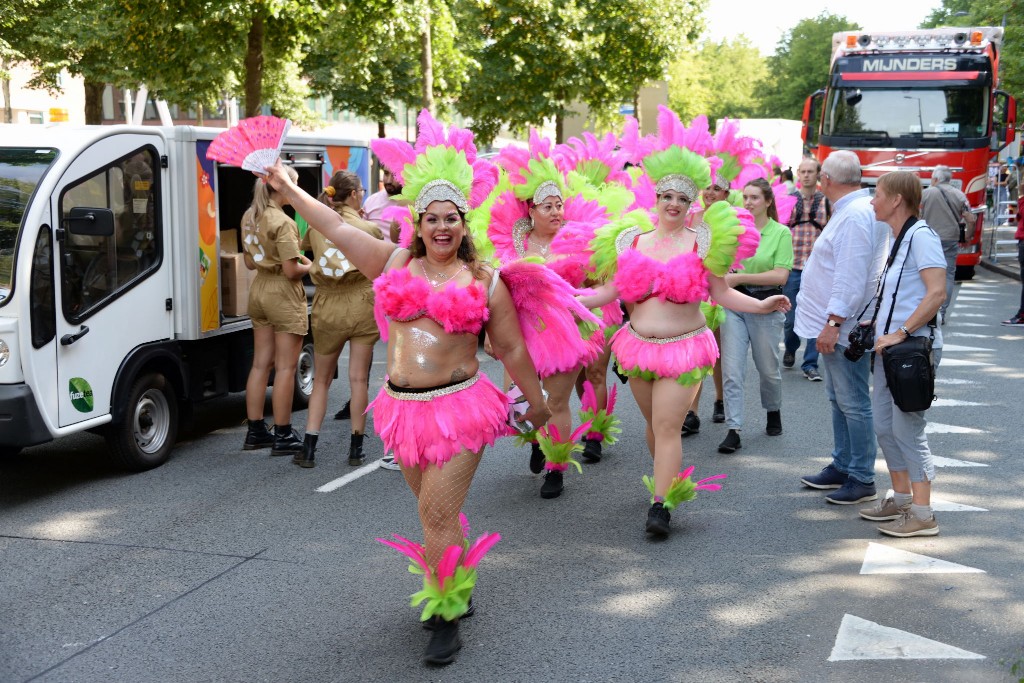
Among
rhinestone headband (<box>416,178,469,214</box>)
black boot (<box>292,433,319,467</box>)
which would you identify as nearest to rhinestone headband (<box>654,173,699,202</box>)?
rhinestone headband (<box>416,178,469,214</box>)

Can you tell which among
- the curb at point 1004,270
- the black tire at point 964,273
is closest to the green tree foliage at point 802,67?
the curb at point 1004,270

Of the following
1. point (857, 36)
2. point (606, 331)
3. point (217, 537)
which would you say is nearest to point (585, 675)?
point (217, 537)

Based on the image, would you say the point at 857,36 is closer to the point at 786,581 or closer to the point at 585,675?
the point at 786,581

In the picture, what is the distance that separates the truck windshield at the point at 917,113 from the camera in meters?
17.5

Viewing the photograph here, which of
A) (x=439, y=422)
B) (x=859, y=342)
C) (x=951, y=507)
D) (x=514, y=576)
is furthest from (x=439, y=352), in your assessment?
(x=951, y=507)

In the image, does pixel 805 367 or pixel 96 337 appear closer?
pixel 96 337

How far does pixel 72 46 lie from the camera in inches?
900

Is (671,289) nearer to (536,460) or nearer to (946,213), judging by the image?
(536,460)

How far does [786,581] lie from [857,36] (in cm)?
1502

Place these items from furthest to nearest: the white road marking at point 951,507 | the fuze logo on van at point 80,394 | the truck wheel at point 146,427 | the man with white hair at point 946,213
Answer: the man with white hair at point 946,213 < the truck wheel at point 146,427 < the fuze logo on van at point 80,394 < the white road marking at point 951,507

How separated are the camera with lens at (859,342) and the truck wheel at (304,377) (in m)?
4.92

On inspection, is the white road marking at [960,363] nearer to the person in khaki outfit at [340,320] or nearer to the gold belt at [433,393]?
the person in khaki outfit at [340,320]

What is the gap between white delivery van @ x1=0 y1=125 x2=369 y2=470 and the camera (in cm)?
611

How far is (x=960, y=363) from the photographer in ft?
36.8
